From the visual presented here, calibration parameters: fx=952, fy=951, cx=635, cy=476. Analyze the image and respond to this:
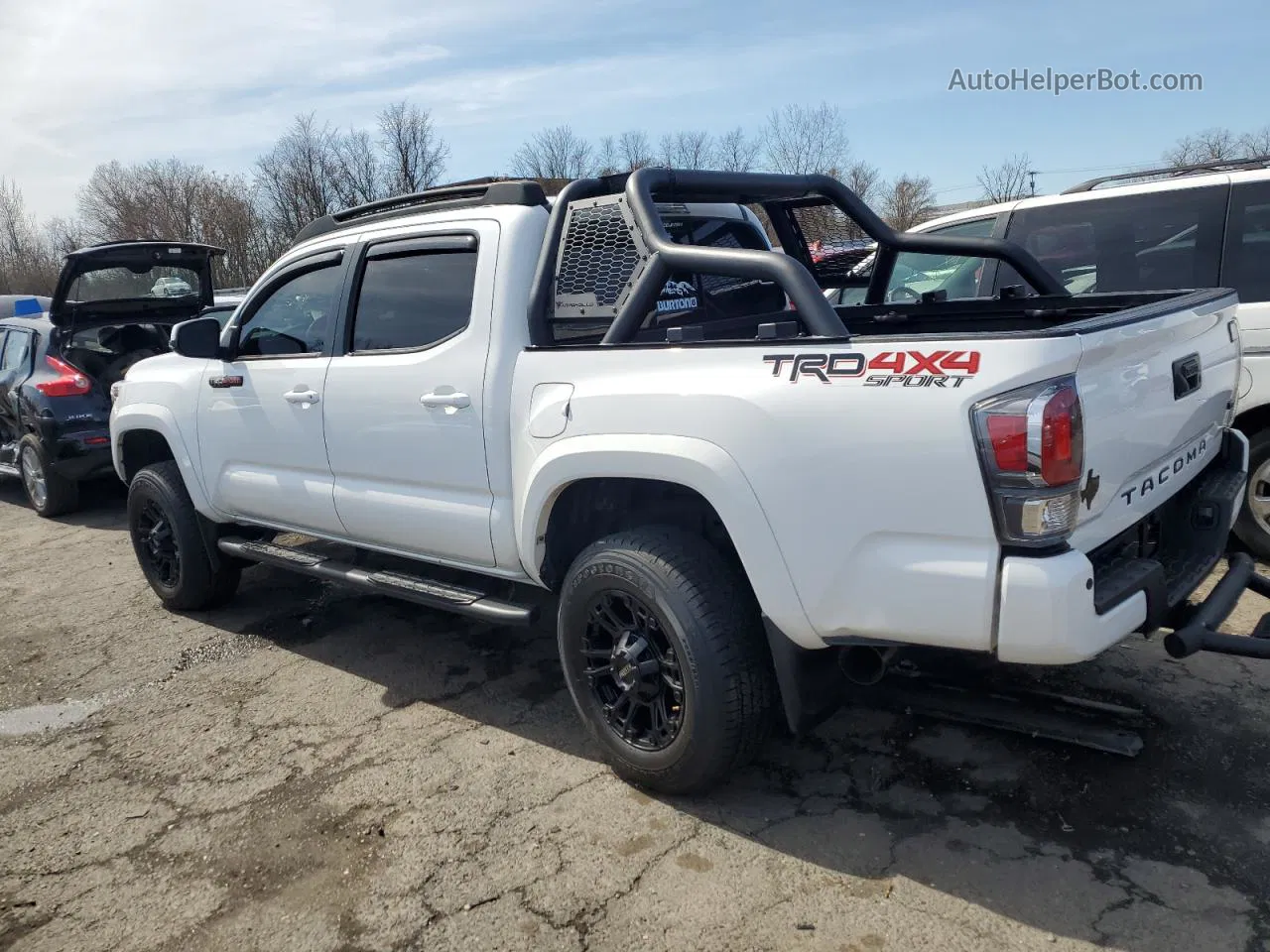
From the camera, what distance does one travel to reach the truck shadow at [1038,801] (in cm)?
255

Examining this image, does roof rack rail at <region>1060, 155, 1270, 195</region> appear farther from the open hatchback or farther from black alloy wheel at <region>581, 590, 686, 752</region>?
the open hatchback

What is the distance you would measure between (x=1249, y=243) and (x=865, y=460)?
3506 millimetres

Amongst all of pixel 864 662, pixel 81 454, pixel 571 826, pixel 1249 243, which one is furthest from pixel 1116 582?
pixel 81 454

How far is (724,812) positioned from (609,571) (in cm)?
87

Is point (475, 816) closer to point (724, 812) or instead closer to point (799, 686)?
point (724, 812)

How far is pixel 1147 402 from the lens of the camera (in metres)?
2.66

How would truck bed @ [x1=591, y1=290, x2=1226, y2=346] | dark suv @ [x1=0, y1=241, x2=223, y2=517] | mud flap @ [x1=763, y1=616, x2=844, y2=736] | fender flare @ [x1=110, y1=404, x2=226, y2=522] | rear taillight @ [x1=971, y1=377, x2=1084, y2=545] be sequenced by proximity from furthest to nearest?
dark suv @ [x1=0, y1=241, x2=223, y2=517]
fender flare @ [x1=110, y1=404, x2=226, y2=522]
truck bed @ [x1=591, y1=290, x2=1226, y2=346]
mud flap @ [x1=763, y1=616, x2=844, y2=736]
rear taillight @ [x1=971, y1=377, x2=1084, y2=545]

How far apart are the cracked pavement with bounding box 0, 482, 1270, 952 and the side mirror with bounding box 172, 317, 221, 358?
5.19ft

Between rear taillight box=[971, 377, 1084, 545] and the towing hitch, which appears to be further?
the towing hitch

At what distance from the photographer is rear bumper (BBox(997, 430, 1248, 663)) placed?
229 cm

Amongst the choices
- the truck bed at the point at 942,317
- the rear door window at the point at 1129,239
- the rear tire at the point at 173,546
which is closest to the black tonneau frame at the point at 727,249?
the truck bed at the point at 942,317

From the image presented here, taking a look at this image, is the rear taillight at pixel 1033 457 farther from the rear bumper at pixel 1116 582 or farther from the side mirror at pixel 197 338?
the side mirror at pixel 197 338

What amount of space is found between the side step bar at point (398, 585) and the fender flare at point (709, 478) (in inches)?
23.4

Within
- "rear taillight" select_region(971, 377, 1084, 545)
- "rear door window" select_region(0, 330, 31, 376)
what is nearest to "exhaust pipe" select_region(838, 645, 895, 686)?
"rear taillight" select_region(971, 377, 1084, 545)
